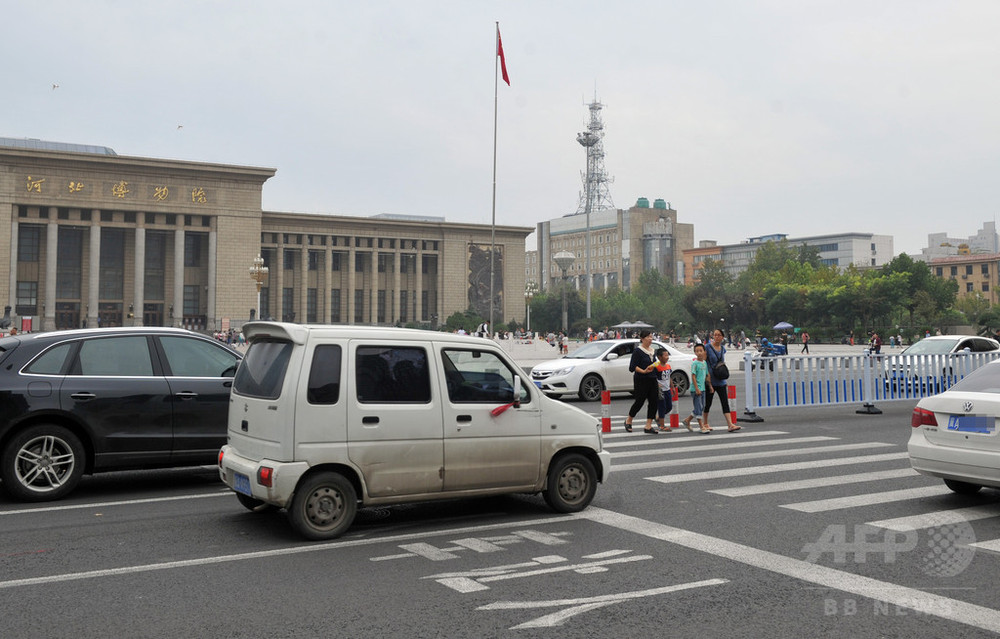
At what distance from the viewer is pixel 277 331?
6617mm

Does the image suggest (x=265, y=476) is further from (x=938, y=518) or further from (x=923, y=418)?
(x=923, y=418)

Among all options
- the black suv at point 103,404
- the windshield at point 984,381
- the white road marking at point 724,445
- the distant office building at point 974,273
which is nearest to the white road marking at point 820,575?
the windshield at point 984,381

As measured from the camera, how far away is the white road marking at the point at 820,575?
4.79m

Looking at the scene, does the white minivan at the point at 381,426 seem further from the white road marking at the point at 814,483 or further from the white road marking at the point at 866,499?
the white road marking at the point at 866,499

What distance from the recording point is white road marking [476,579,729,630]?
4652 mm

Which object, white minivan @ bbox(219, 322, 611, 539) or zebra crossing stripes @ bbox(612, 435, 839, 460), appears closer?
white minivan @ bbox(219, 322, 611, 539)

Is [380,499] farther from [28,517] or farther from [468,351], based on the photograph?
[28,517]

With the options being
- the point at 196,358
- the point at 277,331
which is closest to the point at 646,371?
the point at 196,358

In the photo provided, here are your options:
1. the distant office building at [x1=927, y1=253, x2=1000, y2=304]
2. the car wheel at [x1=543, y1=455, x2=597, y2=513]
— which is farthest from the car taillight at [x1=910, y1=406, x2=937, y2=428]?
the distant office building at [x1=927, y1=253, x2=1000, y2=304]

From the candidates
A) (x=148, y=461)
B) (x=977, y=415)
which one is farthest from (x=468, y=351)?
(x=977, y=415)

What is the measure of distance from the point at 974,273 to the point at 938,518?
132 metres

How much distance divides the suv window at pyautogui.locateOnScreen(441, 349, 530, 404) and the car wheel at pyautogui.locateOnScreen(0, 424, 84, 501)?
4.06 metres

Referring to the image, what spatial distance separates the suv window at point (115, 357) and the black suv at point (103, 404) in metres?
0.01

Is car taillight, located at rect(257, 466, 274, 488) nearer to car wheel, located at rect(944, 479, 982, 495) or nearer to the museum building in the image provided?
car wheel, located at rect(944, 479, 982, 495)
